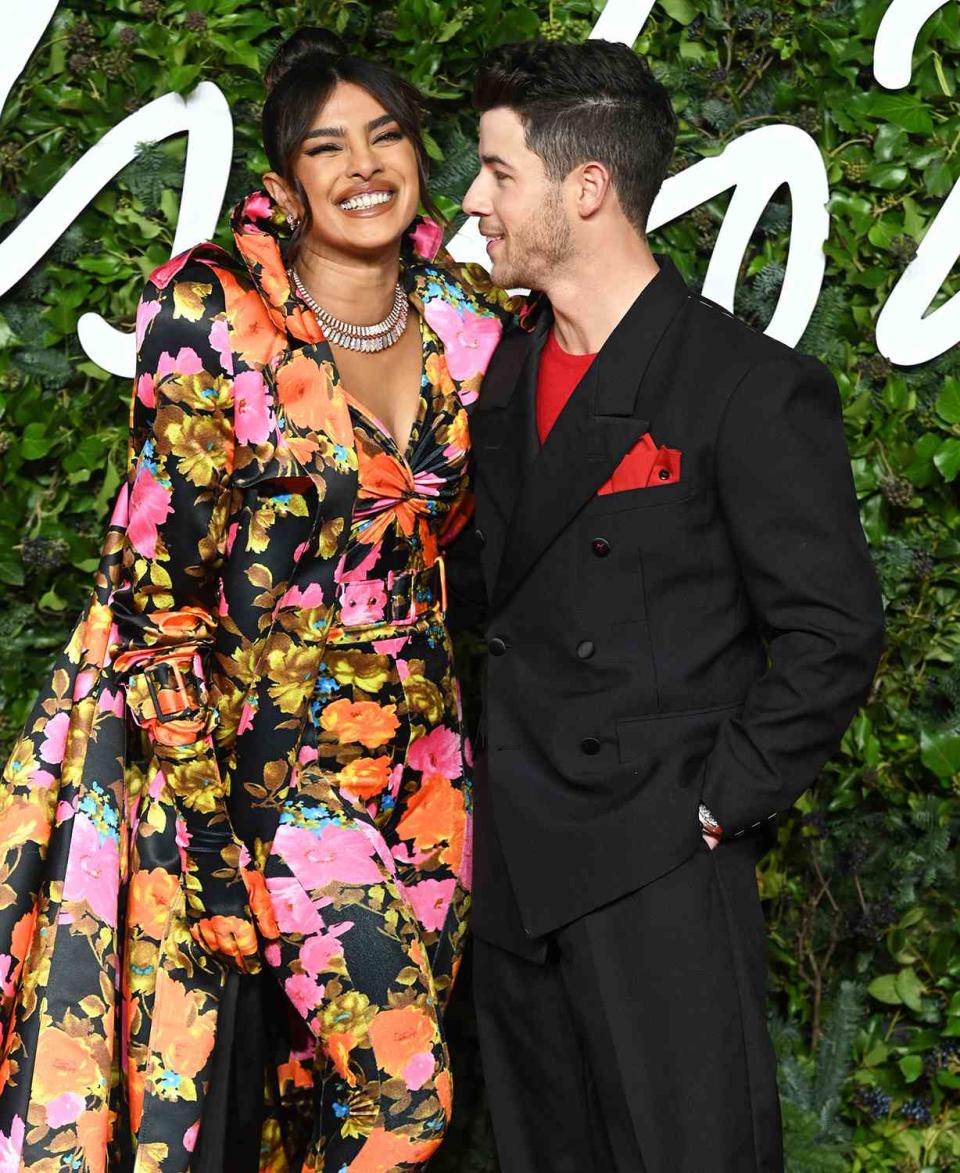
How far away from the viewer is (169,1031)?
2742 millimetres

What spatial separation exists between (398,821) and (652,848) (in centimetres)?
50

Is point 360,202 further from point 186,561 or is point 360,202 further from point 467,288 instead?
point 186,561

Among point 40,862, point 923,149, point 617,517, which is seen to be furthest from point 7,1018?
point 923,149

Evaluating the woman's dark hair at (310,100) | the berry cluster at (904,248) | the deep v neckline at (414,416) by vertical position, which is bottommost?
the deep v neckline at (414,416)

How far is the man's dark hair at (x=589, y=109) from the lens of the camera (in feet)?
8.74

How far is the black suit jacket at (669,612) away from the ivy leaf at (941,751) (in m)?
1.04

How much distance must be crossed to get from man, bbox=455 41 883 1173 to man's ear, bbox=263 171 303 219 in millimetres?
272

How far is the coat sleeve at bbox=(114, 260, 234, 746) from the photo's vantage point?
255cm

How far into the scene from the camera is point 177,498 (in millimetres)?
2559

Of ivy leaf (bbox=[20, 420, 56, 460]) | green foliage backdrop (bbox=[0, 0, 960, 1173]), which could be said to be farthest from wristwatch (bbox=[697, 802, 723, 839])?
ivy leaf (bbox=[20, 420, 56, 460])

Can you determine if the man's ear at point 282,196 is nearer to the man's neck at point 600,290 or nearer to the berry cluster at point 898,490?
the man's neck at point 600,290

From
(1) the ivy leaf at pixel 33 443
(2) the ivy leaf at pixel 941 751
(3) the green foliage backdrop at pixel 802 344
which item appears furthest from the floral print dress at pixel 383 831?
(2) the ivy leaf at pixel 941 751

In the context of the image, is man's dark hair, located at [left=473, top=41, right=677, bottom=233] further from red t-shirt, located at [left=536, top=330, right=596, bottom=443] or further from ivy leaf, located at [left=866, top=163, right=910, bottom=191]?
ivy leaf, located at [left=866, top=163, right=910, bottom=191]

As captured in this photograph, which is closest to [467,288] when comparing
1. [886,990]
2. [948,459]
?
[948,459]
